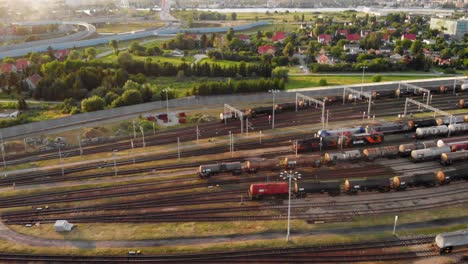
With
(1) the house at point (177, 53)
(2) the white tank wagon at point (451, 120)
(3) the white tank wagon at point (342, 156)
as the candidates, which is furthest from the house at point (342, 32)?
(3) the white tank wagon at point (342, 156)

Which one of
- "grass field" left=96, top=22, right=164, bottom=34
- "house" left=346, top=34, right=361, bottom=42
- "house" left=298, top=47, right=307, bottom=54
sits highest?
"grass field" left=96, top=22, right=164, bottom=34

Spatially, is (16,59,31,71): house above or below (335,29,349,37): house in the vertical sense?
below

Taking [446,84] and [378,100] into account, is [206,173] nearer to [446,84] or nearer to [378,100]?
[378,100]

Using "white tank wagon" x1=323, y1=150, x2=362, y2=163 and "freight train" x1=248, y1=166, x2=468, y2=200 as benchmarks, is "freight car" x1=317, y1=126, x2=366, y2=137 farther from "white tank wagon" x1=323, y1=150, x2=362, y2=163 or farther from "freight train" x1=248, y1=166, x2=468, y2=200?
"freight train" x1=248, y1=166, x2=468, y2=200

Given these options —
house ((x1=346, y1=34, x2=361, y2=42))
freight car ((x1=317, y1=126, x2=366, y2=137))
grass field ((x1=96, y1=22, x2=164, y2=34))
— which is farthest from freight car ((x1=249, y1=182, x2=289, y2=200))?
grass field ((x1=96, y1=22, x2=164, y2=34))

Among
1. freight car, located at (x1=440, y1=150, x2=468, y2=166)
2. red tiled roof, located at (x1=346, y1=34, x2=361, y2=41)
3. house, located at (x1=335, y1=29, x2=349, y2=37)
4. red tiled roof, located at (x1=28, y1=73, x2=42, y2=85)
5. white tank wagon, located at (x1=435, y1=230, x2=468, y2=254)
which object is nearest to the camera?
white tank wagon, located at (x1=435, y1=230, x2=468, y2=254)

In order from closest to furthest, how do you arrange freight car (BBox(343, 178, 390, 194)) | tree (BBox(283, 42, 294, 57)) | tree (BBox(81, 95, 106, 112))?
1. freight car (BBox(343, 178, 390, 194))
2. tree (BBox(81, 95, 106, 112))
3. tree (BBox(283, 42, 294, 57))

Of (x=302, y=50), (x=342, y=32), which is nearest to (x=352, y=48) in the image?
(x=302, y=50)

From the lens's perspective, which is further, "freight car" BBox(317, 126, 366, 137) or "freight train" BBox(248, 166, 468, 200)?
"freight car" BBox(317, 126, 366, 137)

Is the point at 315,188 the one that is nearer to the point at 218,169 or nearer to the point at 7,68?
the point at 218,169
